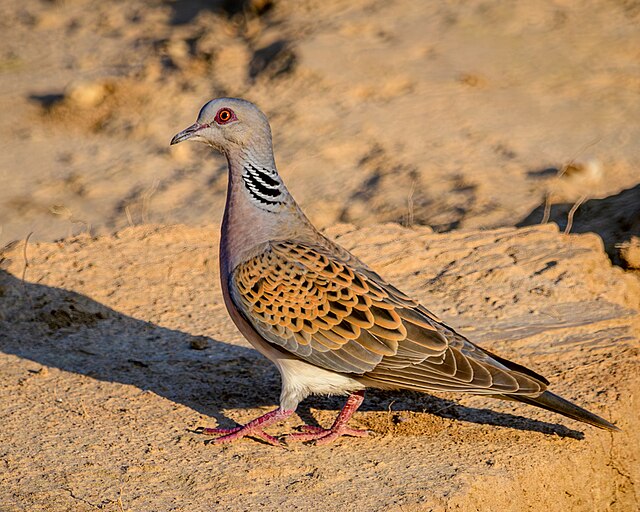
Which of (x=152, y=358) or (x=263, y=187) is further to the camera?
(x=152, y=358)

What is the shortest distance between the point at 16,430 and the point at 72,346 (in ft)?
3.96

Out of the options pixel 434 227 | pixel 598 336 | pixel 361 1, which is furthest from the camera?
pixel 361 1

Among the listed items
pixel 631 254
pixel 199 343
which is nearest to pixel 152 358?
pixel 199 343

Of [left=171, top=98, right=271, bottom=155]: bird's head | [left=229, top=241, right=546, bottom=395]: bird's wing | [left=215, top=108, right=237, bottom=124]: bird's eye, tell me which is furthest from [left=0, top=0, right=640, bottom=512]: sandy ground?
[left=215, top=108, right=237, bottom=124]: bird's eye

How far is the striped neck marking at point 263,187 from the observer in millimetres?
5277

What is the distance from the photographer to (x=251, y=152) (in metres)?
5.32

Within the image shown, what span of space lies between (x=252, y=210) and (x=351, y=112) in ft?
19.0

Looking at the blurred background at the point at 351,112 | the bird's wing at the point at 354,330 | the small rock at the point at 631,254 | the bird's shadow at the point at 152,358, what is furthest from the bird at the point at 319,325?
the blurred background at the point at 351,112

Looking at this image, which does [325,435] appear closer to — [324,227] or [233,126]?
[233,126]

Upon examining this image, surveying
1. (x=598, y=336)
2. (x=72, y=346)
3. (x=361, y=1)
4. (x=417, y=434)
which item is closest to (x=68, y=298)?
(x=72, y=346)

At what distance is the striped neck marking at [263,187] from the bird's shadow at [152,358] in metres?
1.13

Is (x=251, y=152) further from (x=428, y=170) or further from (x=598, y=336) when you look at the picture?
(x=428, y=170)

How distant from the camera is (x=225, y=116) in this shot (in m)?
5.31

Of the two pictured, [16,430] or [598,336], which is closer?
[16,430]
